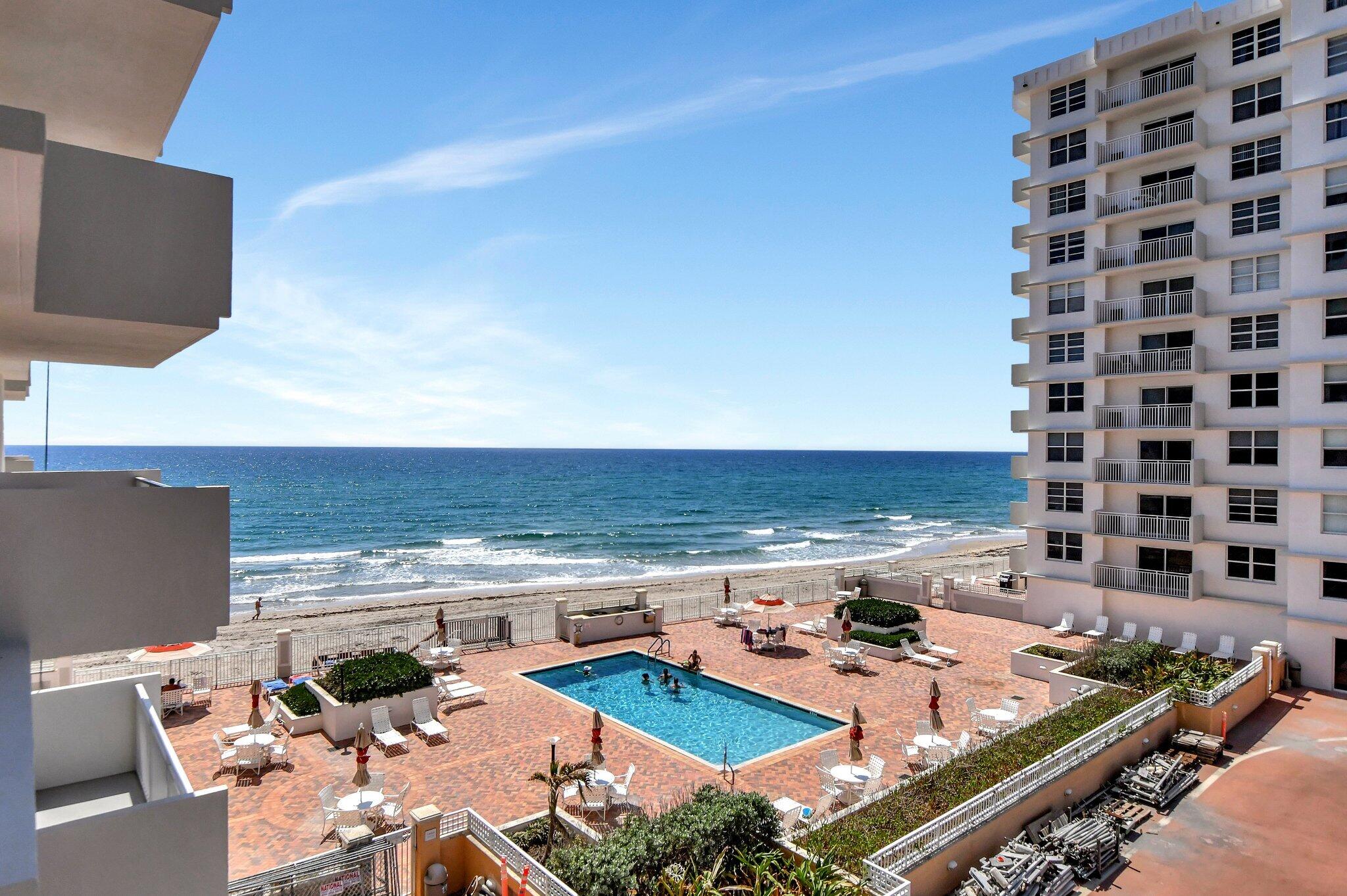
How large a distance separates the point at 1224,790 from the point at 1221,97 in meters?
22.5

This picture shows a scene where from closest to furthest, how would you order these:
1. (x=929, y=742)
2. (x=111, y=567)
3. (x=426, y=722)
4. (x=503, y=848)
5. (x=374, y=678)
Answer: (x=111, y=567) < (x=503, y=848) < (x=929, y=742) < (x=426, y=722) < (x=374, y=678)

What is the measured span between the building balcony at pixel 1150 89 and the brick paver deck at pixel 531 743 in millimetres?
19803

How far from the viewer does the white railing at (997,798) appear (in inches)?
425

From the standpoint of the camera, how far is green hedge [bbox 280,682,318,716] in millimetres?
19000

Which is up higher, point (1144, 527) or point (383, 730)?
point (1144, 527)

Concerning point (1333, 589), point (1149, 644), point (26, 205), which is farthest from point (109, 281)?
point (1333, 589)

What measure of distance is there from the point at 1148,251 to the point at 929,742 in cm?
1996

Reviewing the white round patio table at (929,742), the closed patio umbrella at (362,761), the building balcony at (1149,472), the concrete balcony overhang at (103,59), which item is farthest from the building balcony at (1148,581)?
the concrete balcony overhang at (103,59)

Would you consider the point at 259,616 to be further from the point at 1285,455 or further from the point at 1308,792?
the point at 1285,455

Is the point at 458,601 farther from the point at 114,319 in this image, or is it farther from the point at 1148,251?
the point at 114,319

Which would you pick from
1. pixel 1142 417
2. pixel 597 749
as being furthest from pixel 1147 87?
pixel 597 749

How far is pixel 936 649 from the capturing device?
81.6ft

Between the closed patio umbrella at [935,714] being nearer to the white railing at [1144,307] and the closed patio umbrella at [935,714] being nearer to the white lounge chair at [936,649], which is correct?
the white lounge chair at [936,649]

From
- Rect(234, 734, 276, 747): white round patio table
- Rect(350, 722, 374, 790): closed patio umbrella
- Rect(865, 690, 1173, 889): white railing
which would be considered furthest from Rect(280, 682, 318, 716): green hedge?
Rect(865, 690, 1173, 889): white railing
